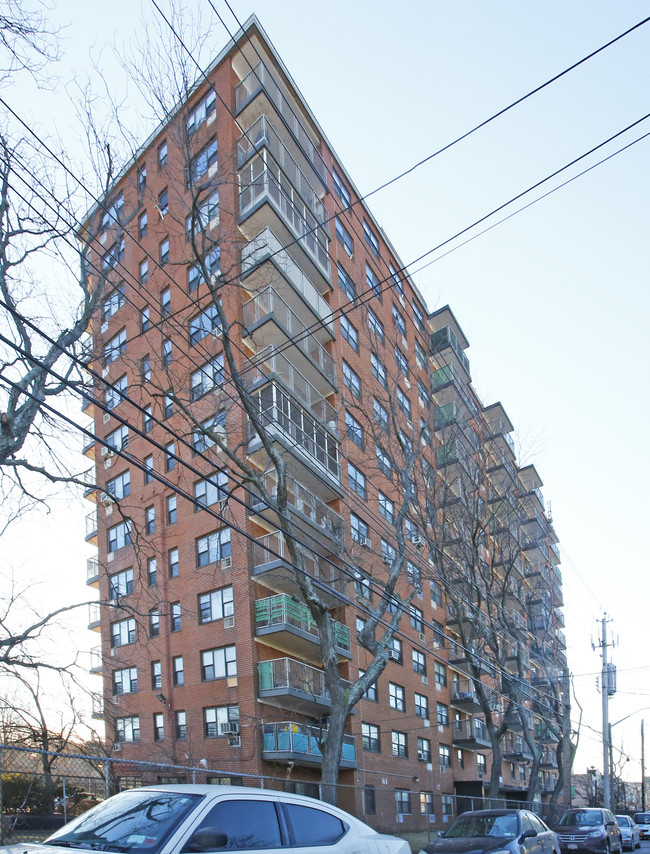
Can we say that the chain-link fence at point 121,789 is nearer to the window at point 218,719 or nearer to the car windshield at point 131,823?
the window at point 218,719

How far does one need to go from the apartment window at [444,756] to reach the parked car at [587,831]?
47.5 feet

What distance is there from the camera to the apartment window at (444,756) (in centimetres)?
3753

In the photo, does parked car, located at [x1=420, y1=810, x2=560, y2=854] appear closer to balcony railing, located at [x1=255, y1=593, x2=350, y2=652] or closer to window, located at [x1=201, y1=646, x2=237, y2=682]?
balcony railing, located at [x1=255, y1=593, x2=350, y2=652]

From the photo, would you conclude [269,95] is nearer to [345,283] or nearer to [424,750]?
[345,283]

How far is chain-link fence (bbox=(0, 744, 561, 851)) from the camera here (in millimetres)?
9219

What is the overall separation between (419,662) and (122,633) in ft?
45.3

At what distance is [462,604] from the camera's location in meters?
29.0

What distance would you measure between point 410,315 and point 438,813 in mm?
25685

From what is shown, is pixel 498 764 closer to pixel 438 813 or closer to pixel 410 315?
pixel 438 813

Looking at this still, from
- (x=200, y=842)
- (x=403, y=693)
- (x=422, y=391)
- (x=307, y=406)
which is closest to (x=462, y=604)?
(x=403, y=693)

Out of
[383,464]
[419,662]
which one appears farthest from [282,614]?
[419,662]

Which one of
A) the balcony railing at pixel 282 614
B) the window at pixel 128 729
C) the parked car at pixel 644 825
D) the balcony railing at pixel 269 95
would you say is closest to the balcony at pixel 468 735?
the parked car at pixel 644 825

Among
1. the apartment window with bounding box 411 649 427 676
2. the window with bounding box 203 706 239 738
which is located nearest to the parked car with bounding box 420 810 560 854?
the window with bounding box 203 706 239 738

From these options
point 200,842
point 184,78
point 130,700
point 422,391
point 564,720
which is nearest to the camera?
point 200,842
